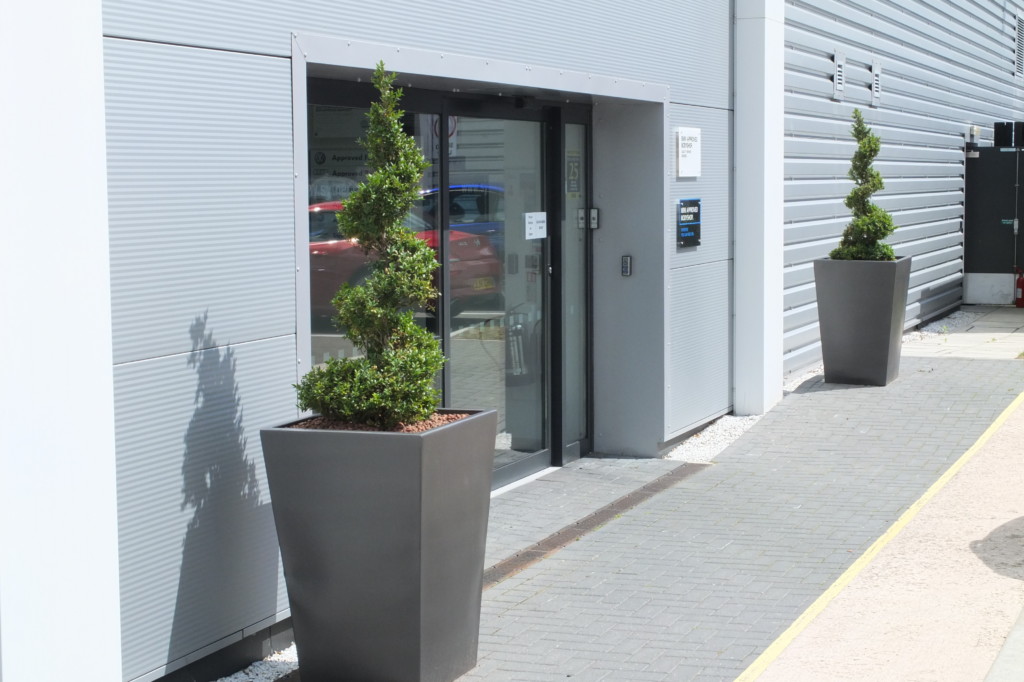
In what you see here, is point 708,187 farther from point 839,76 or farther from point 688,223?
point 839,76

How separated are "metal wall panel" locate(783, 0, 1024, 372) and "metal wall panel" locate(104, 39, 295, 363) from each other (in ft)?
22.9

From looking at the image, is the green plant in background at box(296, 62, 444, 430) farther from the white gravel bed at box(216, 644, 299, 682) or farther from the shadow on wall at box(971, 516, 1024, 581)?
the shadow on wall at box(971, 516, 1024, 581)

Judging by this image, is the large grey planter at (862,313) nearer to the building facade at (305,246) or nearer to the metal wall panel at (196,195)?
the building facade at (305,246)

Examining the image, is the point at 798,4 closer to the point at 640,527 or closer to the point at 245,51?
the point at 640,527

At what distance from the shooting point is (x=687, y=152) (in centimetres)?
898

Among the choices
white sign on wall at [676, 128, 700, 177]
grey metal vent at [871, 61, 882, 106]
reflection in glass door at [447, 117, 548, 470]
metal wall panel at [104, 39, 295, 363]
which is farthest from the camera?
grey metal vent at [871, 61, 882, 106]

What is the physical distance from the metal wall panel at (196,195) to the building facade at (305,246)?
A: 0.5 inches

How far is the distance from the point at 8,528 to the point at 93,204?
104 centimetres

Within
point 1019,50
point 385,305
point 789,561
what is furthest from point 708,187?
point 1019,50

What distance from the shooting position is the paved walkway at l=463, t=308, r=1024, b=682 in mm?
5086

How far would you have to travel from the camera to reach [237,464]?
16.2 ft

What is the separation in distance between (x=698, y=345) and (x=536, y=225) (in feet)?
6.07

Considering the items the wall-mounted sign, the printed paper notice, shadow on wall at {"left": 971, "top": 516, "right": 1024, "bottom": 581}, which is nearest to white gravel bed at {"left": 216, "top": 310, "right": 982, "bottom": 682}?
the wall-mounted sign

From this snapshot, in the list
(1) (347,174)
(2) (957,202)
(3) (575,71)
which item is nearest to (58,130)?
(1) (347,174)
